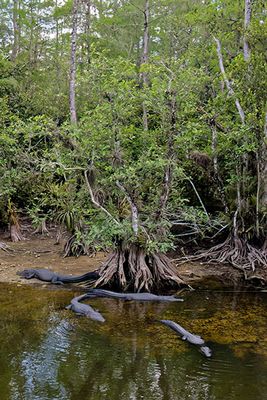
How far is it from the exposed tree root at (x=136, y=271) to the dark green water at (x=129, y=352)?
73cm

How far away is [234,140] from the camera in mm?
10914

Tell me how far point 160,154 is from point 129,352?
424 cm

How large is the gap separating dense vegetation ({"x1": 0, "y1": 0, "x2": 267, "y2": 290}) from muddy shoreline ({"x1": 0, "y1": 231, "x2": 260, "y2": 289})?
15.7 inches

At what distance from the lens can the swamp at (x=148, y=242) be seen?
16.5 feet

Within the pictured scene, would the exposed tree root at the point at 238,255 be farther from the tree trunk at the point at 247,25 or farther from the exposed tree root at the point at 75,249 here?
the tree trunk at the point at 247,25

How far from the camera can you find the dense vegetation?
8.37m

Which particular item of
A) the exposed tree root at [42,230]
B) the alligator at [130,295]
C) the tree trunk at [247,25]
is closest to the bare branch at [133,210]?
the alligator at [130,295]

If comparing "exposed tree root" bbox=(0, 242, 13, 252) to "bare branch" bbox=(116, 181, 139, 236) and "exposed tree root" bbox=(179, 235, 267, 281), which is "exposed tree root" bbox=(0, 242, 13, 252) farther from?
"exposed tree root" bbox=(179, 235, 267, 281)

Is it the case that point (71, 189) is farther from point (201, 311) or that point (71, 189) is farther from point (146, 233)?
point (201, 311)

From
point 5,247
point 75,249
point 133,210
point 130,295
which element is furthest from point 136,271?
point 5,247

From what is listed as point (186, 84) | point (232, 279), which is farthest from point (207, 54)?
point (232, 279)

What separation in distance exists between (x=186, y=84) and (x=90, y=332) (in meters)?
4.86

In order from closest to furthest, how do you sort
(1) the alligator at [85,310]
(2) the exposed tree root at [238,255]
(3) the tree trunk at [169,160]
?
1. (1) the alligator at [85,310]
2. (3) the tree trunk at [169,160]
3. (2) the exposed tree root at [238,255]

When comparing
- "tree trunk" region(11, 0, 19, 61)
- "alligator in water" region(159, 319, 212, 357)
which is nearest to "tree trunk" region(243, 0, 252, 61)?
"alligator in water" region(159, 319, 212, 357)
